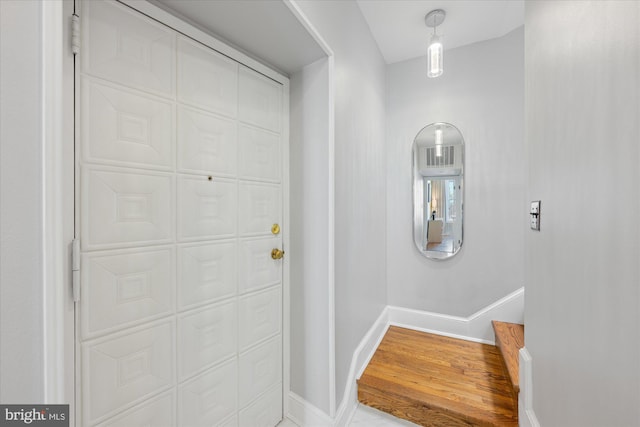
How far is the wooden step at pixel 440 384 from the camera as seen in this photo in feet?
4.77

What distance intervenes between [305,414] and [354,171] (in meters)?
1.47

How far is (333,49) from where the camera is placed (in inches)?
57.3

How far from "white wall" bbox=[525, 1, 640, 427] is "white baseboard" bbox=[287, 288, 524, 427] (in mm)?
933

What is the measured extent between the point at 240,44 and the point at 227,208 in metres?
0.79

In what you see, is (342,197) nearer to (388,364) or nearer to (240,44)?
(240,44)

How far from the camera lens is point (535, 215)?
1167 millimetres

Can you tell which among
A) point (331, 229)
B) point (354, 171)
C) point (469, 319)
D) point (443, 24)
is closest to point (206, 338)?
point (331, 229)

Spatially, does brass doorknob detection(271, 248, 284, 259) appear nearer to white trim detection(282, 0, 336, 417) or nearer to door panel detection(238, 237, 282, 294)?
door panel detection(238, 237, 282, 294)

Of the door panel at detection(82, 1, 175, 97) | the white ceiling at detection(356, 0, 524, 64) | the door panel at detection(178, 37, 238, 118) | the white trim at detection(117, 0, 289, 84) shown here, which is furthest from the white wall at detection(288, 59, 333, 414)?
the white ceiling at detection(356, 0, 524, 64)

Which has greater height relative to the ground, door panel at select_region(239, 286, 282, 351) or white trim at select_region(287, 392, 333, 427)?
door panel at select_region(239, 286, 282, 351)

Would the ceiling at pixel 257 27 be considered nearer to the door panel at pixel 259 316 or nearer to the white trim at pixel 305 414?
the door panel at pixel 259 316

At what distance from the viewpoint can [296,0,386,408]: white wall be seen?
4.93 ft

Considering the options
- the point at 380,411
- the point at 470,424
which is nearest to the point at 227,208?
the point at 380,411

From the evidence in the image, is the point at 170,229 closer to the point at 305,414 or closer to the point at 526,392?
the point at 305,414
